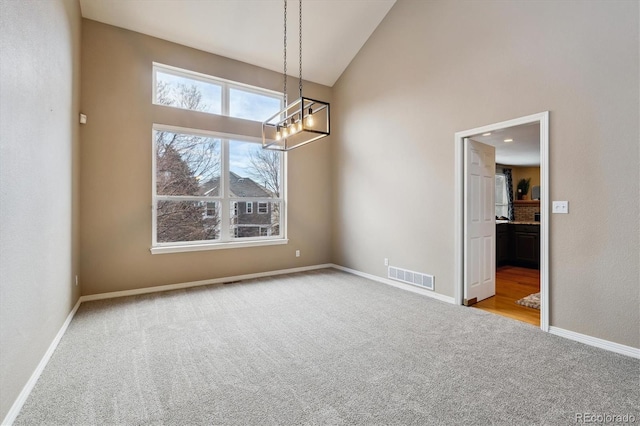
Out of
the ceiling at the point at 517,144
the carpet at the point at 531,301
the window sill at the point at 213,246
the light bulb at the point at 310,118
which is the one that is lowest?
the carpet at the point at 531,301

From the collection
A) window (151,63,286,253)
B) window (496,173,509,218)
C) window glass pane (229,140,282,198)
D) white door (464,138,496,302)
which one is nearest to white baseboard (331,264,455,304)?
white door (464,138,496,302)

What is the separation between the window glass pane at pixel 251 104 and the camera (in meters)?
4.99

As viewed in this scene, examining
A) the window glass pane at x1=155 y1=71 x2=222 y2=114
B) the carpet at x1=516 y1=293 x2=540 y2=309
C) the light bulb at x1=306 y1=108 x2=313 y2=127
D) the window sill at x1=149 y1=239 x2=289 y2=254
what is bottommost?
the carpet at x1=516 y1=293 x2=540 y2=309

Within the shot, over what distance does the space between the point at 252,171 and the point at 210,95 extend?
55.0 inches

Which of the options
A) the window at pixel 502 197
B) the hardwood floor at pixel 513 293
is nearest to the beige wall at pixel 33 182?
the hardwood floor at pixel 513 293

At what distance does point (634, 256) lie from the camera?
2.43 metres

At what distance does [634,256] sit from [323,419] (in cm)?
283

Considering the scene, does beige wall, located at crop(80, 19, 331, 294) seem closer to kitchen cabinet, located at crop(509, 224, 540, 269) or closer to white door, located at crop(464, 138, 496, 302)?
white door, located at crop(464, 138, 496, 302)

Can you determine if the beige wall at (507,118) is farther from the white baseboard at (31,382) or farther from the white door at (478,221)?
the white baseboard at (31,382)

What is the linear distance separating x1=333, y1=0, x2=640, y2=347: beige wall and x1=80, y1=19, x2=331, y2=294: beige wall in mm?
2445

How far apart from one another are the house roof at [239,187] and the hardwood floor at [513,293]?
379 cm

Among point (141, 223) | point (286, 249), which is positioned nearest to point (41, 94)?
point (141, 223)

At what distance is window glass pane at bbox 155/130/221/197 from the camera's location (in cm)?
443

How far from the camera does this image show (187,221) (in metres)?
4.62
